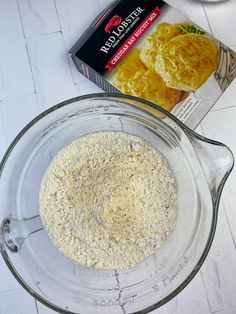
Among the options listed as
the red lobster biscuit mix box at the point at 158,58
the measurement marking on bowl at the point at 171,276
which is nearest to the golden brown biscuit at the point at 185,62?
the red lobster biscuit mix box at the point at 158,58

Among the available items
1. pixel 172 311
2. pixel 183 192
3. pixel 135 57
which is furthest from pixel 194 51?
pixel 172 311

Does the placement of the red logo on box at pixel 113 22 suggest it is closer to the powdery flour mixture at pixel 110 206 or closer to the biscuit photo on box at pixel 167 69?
the biscuit photo on box at pixel 167 69

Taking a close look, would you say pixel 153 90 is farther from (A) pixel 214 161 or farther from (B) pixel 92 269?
(B) pixel 92 269

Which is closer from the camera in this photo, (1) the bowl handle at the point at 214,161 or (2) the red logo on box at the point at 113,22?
(1) the bowl handle at the point at 214,161

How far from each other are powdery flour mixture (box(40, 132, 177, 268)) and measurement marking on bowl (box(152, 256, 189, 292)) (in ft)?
0.13

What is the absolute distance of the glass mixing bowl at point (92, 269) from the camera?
697 millimetres

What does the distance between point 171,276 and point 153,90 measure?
26 cm

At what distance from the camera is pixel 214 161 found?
2.27ft

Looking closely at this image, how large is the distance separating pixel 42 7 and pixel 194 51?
0.84ft

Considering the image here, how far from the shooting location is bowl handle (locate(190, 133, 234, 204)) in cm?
69

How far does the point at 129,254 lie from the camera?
0.69 metres

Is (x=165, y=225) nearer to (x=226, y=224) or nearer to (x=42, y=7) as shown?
(x=226, y=224)

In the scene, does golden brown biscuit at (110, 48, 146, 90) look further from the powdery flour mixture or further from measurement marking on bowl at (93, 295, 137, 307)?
measurement marking on bowl at (93, 295, 137, 307)

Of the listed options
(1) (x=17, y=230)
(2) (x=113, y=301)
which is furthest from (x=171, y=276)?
(1) (x=17, y=230)
